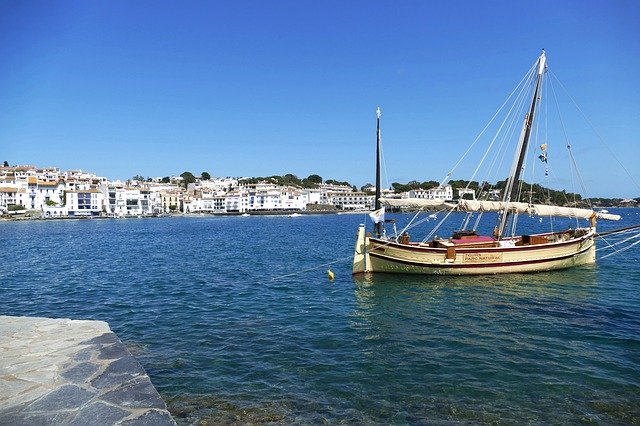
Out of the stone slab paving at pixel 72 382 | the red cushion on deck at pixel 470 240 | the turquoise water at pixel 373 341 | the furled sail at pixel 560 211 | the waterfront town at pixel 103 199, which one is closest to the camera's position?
the stone slab paving at pixel 72 382

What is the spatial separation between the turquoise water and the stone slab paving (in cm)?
124

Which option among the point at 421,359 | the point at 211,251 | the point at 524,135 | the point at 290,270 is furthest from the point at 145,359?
the point at 211,251

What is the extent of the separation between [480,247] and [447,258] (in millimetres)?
2299

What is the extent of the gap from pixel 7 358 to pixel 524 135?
95.3ft

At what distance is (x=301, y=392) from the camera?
9367mm

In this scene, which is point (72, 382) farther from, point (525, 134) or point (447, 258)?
point (525, 134)

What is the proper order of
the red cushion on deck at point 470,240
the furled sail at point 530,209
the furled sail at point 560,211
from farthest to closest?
the furled sail at point 560,211
the furled sail at point 530,209
the red cushion on deck at point 470,240

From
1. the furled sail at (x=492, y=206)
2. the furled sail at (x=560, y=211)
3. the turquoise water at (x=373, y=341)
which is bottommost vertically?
the turquoise water at (x=373, y=341)

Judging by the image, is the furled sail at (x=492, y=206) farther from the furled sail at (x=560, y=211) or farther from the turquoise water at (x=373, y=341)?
the turquoise water at (x=373, y=341)

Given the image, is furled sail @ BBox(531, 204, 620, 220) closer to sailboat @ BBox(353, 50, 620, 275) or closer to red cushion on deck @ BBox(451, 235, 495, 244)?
sailboat @ BBox(353, 50, 620, 275)

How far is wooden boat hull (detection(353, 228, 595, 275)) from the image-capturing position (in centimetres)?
2384

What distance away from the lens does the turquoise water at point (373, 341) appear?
8742 mm

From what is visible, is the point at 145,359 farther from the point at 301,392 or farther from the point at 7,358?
the point at 301,392

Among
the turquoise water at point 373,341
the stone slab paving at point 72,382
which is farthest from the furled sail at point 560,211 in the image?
the stone slab paving at point 72,382
